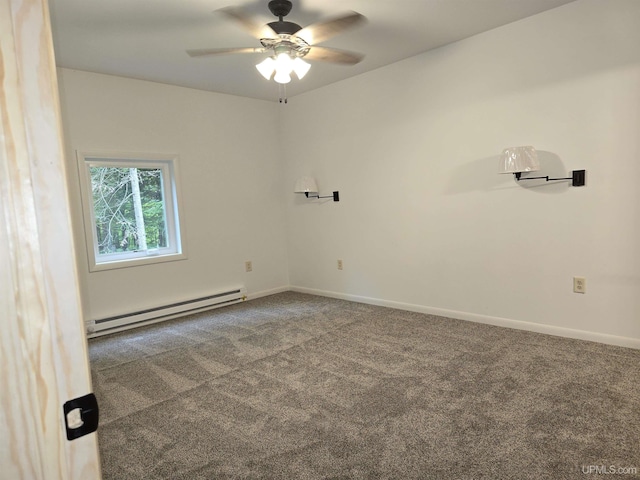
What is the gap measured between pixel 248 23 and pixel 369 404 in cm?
224

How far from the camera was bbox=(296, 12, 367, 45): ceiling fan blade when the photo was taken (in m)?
2.13

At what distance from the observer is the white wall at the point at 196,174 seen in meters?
3.66

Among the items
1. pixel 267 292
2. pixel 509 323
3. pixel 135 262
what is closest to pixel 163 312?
pixel 135 262

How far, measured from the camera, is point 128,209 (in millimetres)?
4078

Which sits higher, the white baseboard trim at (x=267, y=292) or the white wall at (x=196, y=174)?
the white wall at (x=196, y=174)

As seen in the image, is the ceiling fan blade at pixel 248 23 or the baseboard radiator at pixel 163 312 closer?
the ceiling fan blade at pixel 248 23

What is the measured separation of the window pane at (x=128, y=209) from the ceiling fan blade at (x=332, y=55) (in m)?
2.36

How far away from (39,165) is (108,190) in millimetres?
3794

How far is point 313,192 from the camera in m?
4.70

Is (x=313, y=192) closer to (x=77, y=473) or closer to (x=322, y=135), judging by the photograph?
(x=322, y=135)

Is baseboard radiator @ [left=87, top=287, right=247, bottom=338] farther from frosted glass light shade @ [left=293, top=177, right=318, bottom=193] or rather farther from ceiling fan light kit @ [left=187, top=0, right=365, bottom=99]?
ceiling fan light kit @ [left=187, top=0, right=365, bottom=99]

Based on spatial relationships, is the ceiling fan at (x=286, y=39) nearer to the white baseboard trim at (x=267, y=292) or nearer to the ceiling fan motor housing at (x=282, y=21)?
the ceiling fan motor housing at (x=282, y=21)

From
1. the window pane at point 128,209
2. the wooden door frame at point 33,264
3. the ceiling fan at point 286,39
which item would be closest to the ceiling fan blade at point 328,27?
the ceiling fan at point 286,39

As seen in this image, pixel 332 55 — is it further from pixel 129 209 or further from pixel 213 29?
pixel 129 209
